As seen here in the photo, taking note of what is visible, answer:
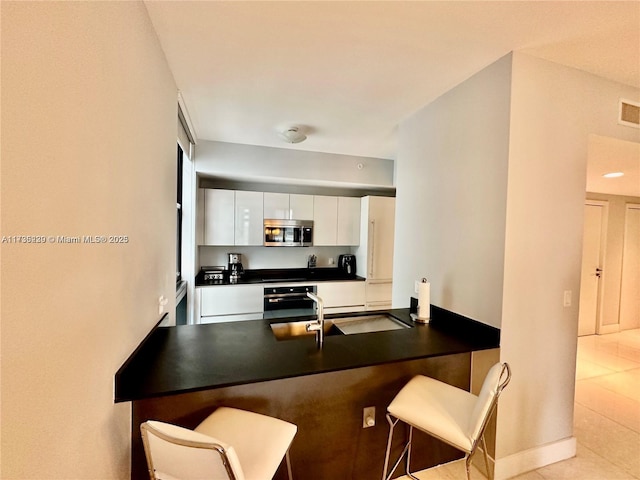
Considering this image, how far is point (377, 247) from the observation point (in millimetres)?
4246

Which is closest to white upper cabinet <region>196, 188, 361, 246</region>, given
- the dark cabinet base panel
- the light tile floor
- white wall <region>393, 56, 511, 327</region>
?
white wall <region>393, 56, 511, 327</region>

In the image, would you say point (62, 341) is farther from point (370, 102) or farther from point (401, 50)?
point (370, 102)

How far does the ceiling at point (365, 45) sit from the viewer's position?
136 cm

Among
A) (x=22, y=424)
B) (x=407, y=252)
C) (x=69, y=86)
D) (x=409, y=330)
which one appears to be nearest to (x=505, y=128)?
(x=407, y=252)

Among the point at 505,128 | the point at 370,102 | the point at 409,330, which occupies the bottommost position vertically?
the point at 409,330

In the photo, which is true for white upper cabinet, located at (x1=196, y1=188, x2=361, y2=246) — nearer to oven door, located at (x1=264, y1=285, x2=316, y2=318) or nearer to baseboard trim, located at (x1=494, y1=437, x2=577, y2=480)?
oven door, located at (x1=264, y1=285, x2=316, y2=318)

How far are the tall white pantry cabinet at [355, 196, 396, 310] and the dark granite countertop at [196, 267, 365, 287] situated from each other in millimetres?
233

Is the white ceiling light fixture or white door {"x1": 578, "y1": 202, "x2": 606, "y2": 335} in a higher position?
the white ceiling light fixture

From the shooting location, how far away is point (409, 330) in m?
1.89

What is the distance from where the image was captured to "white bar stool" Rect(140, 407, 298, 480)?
85 centimetres

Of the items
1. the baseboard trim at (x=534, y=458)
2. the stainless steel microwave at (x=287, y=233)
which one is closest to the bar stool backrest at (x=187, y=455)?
the baseboard trim at (x=534, y=458)

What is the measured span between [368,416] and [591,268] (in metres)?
4.73

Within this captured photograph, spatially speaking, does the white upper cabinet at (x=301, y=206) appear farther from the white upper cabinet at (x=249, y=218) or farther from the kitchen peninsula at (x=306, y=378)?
the kitchen peninsula at (x=306, y=378)

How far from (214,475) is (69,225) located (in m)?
0.87
